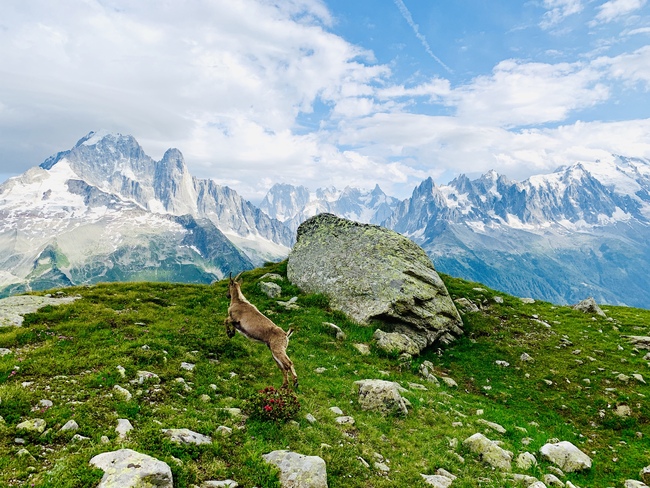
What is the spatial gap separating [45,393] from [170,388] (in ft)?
12.3

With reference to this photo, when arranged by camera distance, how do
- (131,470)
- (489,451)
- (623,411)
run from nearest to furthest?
(131,470)
(489,451)
(623,411)

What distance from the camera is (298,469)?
31.5 ft

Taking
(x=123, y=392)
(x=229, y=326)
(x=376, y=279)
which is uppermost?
(x=376, y=279)

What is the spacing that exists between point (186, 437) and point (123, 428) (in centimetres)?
179

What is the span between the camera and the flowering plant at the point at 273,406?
12.1 meters

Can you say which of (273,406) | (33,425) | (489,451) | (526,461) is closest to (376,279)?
(489,451)

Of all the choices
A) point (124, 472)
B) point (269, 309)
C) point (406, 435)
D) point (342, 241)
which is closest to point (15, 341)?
point (124, 472)

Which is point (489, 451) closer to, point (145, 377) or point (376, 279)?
point (145, 377)

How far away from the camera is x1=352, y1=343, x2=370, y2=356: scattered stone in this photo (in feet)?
74.4

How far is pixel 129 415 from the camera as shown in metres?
11.0

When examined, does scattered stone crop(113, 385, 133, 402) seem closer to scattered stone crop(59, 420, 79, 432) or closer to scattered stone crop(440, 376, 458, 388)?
scattered stone crop(59, 420, 79, 432)

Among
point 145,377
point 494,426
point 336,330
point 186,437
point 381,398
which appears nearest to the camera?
point 186,437

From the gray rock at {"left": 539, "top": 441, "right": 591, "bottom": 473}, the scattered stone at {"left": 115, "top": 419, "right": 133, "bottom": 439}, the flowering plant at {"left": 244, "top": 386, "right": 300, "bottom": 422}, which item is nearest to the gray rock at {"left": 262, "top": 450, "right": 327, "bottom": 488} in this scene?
the flowering plant at {"left": 244, "top": 386, "right": 300, "bottom": 422}

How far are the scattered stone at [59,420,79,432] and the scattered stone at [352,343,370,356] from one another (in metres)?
15.7
